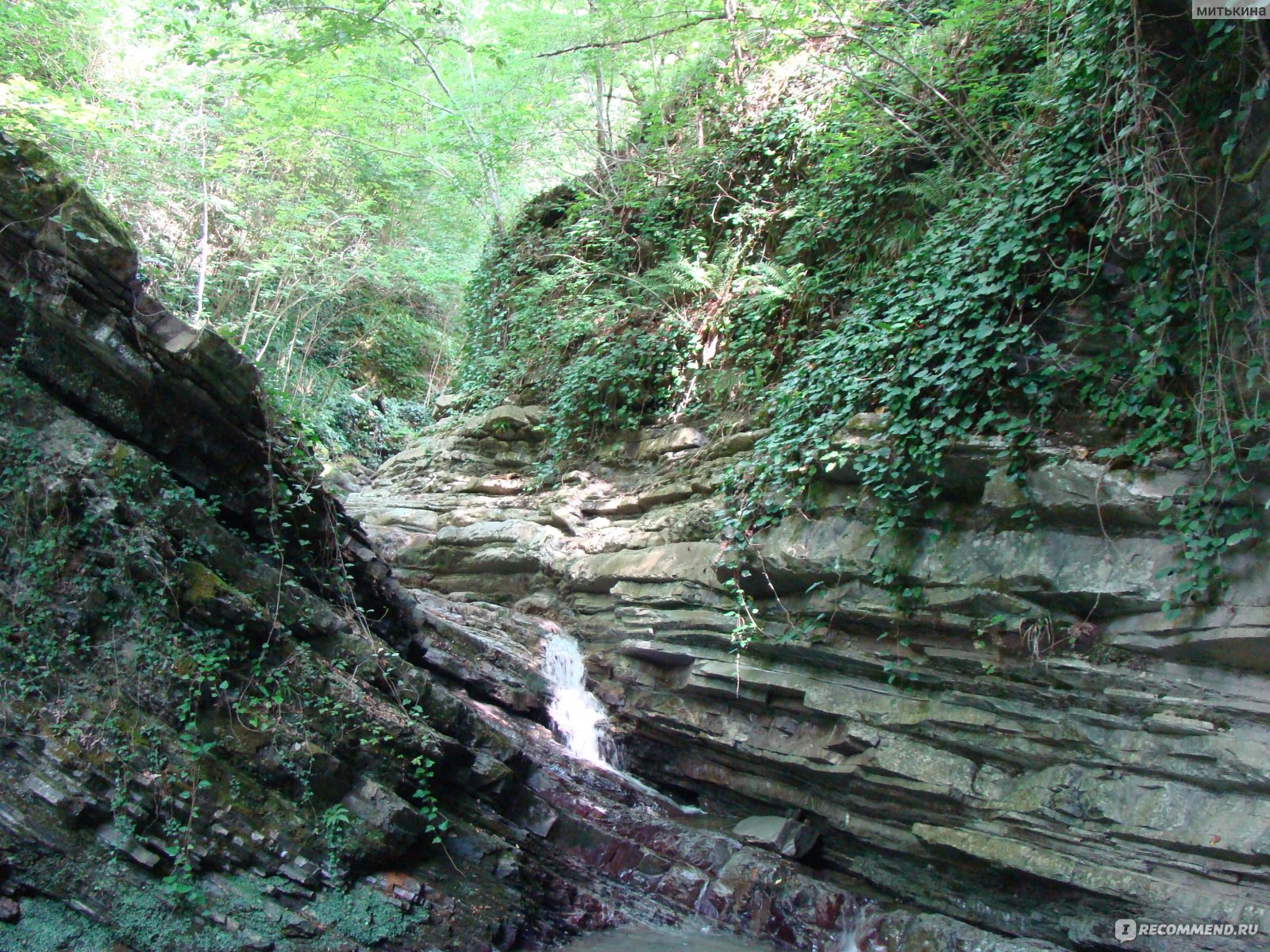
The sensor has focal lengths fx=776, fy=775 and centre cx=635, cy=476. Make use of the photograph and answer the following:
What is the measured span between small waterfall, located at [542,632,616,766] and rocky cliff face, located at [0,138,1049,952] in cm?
115

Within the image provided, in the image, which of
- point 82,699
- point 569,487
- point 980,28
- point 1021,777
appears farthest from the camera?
point 569,487

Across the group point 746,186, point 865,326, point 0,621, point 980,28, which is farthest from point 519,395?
point 0,621

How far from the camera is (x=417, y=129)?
1788 cm

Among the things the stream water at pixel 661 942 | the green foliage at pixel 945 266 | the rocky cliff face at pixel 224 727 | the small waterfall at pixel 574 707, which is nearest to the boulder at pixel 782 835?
the rocky cliff face at pixel 224 727

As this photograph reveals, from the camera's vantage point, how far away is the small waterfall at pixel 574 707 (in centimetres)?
878

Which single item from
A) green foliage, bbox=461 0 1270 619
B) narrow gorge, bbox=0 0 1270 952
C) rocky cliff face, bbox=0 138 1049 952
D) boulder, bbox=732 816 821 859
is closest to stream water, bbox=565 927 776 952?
narrow gorge, bbox=0 0 1270 952

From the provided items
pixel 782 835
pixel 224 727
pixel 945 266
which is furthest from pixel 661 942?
pixel 945 266

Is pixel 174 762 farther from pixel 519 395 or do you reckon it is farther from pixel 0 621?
pixel 519 395

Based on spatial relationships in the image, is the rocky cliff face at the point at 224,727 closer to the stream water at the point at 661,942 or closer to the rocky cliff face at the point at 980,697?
the stream water at the point at 661,942

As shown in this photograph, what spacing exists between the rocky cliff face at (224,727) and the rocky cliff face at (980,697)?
1.58 feet

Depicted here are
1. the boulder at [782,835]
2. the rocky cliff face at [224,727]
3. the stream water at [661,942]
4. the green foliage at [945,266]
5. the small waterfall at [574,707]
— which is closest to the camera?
the rocky cliff face at [224,727]

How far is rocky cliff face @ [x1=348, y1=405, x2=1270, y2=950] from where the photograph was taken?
514 cm

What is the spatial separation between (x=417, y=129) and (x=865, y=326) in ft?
45.6

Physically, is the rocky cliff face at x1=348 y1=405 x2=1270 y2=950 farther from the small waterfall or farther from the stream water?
the stream water
